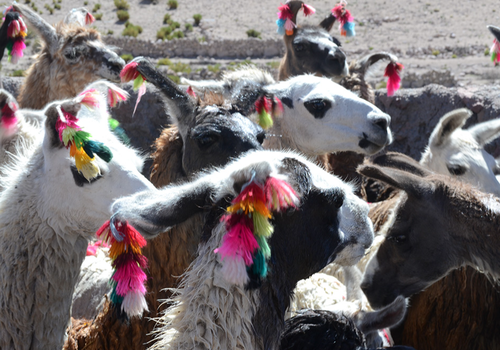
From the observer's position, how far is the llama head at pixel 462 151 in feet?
12.8

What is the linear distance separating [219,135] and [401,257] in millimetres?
1196

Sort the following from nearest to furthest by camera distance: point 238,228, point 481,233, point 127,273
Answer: point 238,228
point 127,273
point 481,233

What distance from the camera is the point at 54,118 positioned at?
2.60m

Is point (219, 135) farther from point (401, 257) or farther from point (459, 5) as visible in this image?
point (459, 5)

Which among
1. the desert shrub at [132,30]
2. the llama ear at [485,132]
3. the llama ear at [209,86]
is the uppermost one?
the llama ear at [209,86]

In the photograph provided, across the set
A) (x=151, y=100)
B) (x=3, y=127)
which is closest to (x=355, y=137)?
(x=3, y=127)

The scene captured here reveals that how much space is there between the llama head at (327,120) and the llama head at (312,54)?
1288 mm

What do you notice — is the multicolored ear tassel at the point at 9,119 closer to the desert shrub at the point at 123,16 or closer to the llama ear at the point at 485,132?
the llama ear at the point at 485,132

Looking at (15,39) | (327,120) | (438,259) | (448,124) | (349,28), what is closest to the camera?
(438,259)

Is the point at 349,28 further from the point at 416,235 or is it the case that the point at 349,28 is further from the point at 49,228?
the point at 49,228

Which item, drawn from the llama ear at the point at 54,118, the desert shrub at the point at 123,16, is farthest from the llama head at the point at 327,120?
the desert shrub at the point at 123,16

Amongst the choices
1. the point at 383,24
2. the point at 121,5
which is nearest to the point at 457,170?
the point at 383,24

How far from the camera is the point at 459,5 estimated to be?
89.6ft

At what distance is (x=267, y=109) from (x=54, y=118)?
59.3 inches
